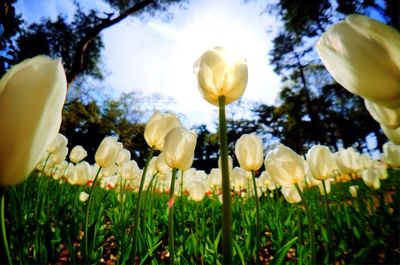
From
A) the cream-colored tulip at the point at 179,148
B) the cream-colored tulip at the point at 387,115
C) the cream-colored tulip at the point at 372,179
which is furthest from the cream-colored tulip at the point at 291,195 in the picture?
the cream-colored tulip at the point at 372,179

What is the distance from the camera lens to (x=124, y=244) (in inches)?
54.0

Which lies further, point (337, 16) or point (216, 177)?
point (337, 16)

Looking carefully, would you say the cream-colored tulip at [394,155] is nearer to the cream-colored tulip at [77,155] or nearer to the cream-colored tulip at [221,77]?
the cream-colored tulip at [221,77]

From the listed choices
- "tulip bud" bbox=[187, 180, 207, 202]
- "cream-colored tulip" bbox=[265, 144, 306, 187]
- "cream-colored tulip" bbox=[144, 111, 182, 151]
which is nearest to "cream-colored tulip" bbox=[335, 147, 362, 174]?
"tulip bud" bbox=[187, 180, 207, 202]

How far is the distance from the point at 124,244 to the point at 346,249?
1.63m

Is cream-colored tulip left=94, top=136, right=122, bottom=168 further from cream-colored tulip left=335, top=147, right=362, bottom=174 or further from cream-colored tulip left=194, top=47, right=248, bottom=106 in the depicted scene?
cream-colored tulip left=335, top=147, right=362, bottom=174

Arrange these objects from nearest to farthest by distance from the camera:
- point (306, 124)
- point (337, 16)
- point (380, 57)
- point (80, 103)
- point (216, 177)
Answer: point (380, 57) < point (216, 177) < point (337, 16) < point (80, 103) < point (306, 124)

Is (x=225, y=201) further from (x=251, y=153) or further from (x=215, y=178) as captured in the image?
(x=215, y=178)

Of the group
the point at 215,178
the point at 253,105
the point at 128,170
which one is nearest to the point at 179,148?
the point at 128,170

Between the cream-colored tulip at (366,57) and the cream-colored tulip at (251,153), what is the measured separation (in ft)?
2.77

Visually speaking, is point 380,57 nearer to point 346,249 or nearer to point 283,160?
point 283,160

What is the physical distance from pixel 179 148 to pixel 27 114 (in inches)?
29.1

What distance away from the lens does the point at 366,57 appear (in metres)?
0.65

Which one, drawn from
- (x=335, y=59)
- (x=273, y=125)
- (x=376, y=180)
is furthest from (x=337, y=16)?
(x=273, y=125)
